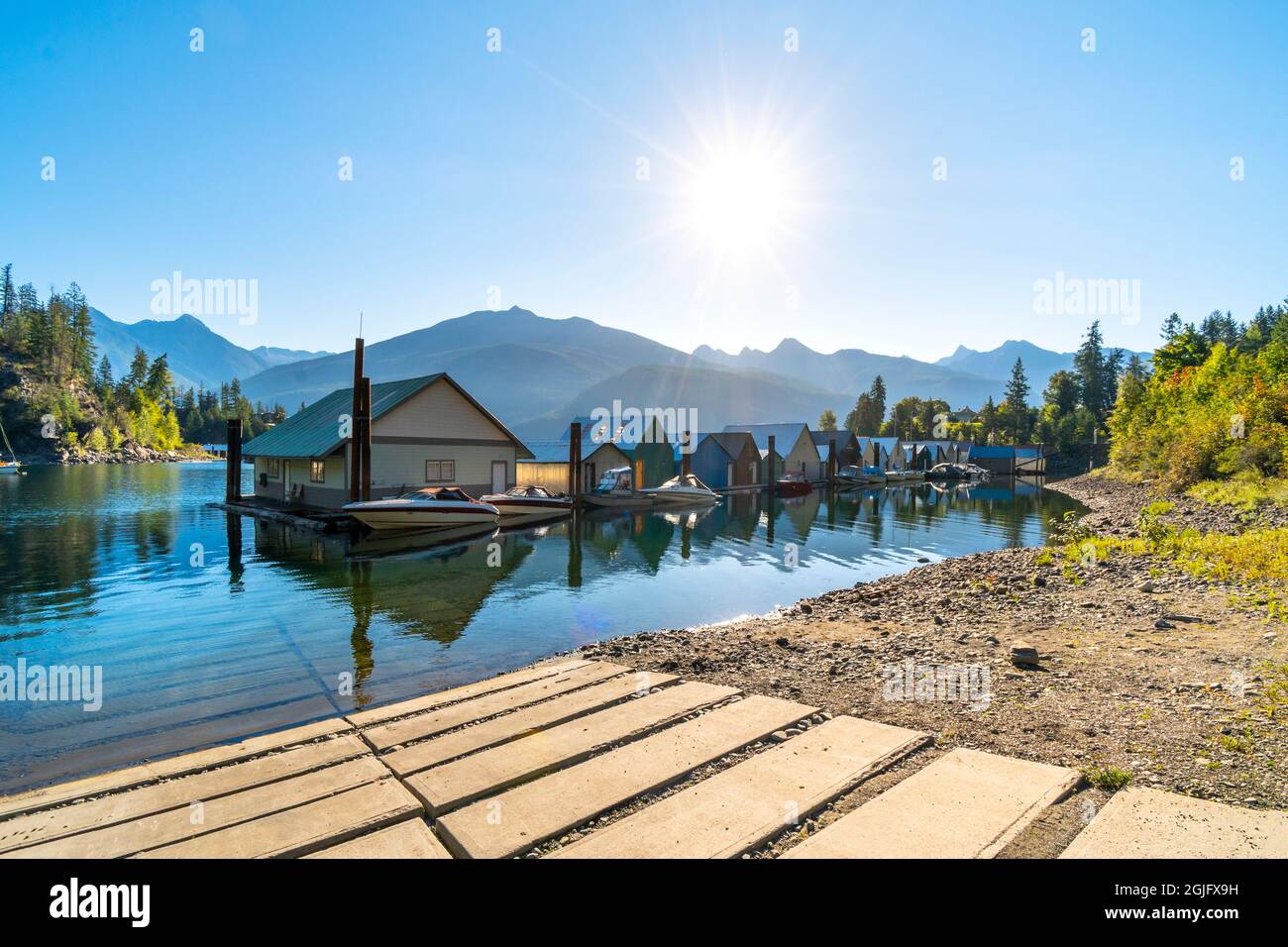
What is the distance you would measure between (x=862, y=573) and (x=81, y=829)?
22163 millimetres

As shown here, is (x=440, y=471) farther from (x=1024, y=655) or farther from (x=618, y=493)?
(x=1024, y=655)

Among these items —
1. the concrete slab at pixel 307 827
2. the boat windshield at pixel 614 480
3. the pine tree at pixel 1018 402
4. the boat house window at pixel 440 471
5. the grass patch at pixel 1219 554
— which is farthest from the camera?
the pine tree at pixel 1018 402

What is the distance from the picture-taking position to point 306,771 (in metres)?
7.40

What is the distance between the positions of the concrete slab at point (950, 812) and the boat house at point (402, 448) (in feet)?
107

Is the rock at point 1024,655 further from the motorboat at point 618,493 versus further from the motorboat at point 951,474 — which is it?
the motorboat at point 951,474

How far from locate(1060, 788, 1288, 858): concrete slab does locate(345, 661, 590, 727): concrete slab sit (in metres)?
7.61

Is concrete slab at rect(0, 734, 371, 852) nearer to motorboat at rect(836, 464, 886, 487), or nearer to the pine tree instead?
motorboat at rect(836, 464, 886, 487)

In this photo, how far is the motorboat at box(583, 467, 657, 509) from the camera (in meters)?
45.9

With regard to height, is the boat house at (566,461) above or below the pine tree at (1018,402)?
below

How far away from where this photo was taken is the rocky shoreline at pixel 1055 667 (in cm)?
677

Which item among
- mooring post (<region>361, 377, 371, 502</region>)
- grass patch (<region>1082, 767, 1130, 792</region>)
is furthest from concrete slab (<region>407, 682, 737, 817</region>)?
mooring post (<region>361, 377, 371, 502</region>)

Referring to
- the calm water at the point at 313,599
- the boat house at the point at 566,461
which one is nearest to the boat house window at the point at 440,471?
the calm water at the point at 313,599

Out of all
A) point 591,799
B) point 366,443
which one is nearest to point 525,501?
point 366,443

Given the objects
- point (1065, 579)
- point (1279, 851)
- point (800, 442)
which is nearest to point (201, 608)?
point (1279, 851)
